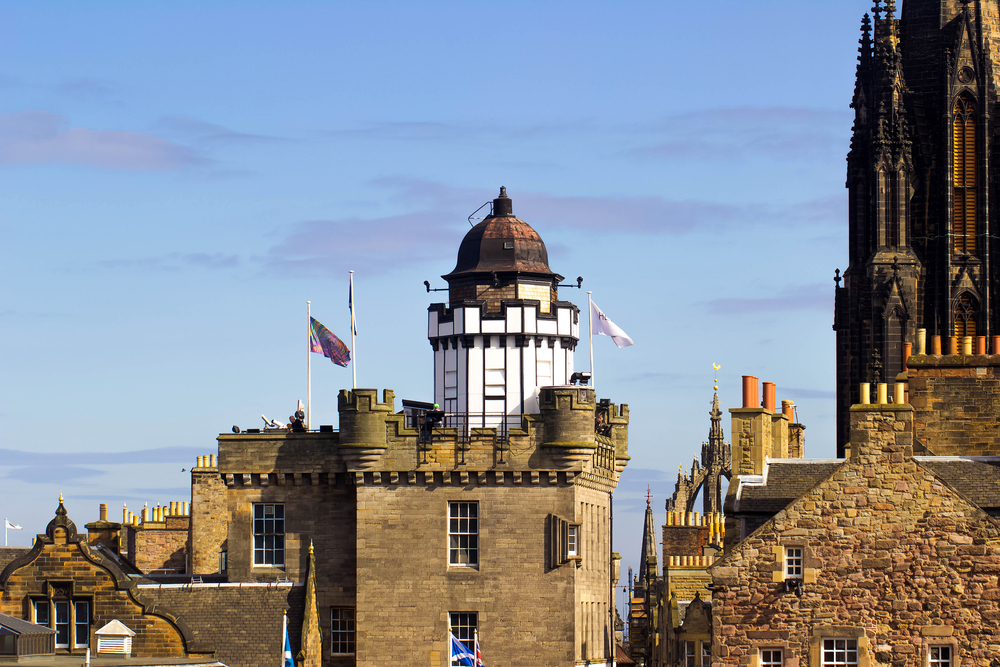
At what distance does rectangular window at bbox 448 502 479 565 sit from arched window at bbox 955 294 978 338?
40.8 metres

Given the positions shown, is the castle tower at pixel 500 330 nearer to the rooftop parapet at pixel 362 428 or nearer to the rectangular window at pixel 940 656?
the rooftop parapet at pixel 362 428

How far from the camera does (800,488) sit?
50.1 meters

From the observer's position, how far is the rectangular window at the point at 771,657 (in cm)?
4578

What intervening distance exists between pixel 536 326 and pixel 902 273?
32.5m

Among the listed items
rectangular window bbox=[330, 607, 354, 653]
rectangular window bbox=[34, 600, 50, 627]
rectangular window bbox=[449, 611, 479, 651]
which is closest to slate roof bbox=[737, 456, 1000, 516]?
rectangular window bbox=[449, 611, 479, 651]

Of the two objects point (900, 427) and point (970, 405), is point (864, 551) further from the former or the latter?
point (970, 405)

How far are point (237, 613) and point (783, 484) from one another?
17.8 m

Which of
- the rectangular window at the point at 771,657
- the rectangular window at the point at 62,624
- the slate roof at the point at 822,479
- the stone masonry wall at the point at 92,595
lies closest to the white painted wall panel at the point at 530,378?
the slate roof at the point at 822,479

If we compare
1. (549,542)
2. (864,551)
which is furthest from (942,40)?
(864,551)

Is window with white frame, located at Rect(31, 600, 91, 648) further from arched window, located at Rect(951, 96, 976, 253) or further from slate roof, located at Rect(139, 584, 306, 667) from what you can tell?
arched window, located at Rect(951, 96, 976, 253)

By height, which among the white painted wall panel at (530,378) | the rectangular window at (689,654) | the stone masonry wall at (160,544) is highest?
the white painted wall panel at (530,378)

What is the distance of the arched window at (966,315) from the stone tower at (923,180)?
0.17 ft

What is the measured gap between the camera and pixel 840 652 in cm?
4569

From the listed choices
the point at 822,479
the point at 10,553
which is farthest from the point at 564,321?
the point at 10,553
